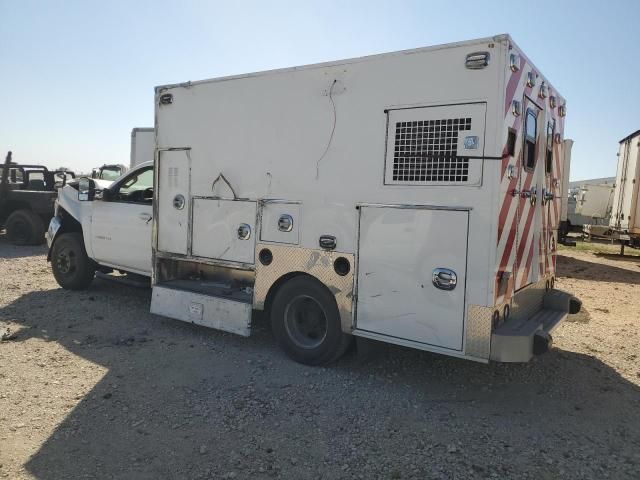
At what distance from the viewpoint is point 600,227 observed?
15086 millimetres

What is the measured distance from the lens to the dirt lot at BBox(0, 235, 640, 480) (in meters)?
3.28

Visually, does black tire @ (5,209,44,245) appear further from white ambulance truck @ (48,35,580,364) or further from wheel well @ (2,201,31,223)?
white ambulance truck @ (48,35,580,364)

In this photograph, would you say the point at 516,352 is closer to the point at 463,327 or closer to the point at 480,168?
the point at 463,327

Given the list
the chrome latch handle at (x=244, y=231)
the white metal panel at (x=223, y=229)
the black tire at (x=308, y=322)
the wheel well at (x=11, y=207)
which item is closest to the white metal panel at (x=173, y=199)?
the white metal panel at (x=223, y=229)

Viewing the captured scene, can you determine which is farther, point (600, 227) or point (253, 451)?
point (600, 227)

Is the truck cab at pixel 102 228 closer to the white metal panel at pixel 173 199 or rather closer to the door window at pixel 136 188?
the door window at pixel 136 188

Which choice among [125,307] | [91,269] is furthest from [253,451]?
[91,269]

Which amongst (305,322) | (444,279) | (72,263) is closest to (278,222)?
(305,322)

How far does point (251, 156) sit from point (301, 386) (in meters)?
2.25

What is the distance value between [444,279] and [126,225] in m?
4.36

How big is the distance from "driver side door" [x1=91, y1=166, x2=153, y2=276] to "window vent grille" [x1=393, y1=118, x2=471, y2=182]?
11.5ft

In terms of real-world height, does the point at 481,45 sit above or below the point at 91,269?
above

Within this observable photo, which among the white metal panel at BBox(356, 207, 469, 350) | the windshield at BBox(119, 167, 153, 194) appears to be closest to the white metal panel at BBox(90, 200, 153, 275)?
the windshield at BBox(119, 167, 153, 194)

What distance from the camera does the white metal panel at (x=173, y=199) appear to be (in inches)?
221
